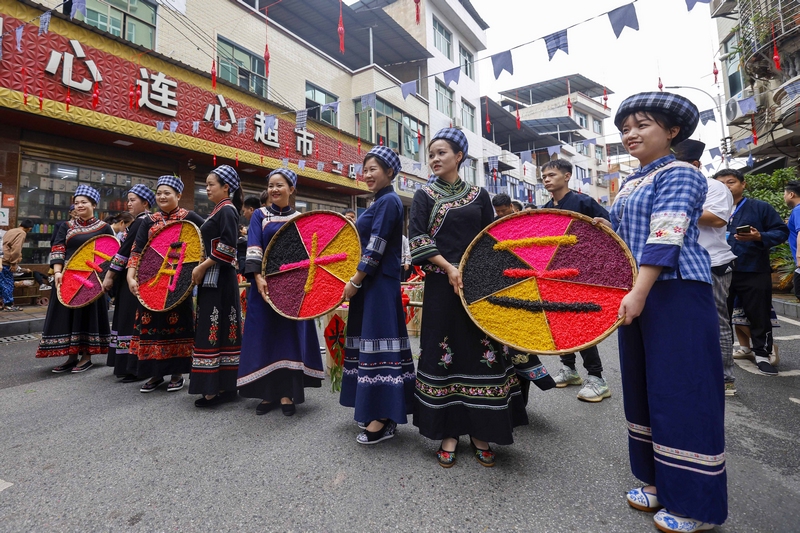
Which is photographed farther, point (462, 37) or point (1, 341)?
point (462, 37)

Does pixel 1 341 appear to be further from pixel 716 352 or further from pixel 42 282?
pixel 716 352

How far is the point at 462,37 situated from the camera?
20.1 meters

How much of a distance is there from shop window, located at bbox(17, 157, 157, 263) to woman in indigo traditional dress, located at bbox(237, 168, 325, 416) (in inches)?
290

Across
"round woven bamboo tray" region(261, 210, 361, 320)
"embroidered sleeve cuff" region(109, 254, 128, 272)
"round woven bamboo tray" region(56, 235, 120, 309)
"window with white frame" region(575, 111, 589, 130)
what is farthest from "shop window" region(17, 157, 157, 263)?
"window with white frame" region(575, 111, 589, 130)

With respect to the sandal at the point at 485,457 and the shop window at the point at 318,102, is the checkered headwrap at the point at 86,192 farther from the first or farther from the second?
the shop window at the point at 318,102

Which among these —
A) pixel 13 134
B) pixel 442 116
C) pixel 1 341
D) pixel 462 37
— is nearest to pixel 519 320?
pixel 1 341

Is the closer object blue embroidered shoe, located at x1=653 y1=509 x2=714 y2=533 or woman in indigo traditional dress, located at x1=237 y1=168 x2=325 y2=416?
blue embroidered shoe, located at x1=653 y1=509 x2=714 y2=533

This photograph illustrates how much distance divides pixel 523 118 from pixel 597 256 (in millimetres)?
31778

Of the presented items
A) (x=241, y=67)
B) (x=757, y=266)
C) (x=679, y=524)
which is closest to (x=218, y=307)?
(x=679, y=524)

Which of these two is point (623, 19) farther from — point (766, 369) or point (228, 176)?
point (228, 176)

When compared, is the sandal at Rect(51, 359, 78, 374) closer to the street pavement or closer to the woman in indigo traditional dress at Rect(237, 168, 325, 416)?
the street pavement

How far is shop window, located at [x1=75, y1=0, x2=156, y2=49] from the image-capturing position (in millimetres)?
7805

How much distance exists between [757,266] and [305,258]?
4082 mm

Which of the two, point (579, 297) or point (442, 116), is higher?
point (442, 116)
